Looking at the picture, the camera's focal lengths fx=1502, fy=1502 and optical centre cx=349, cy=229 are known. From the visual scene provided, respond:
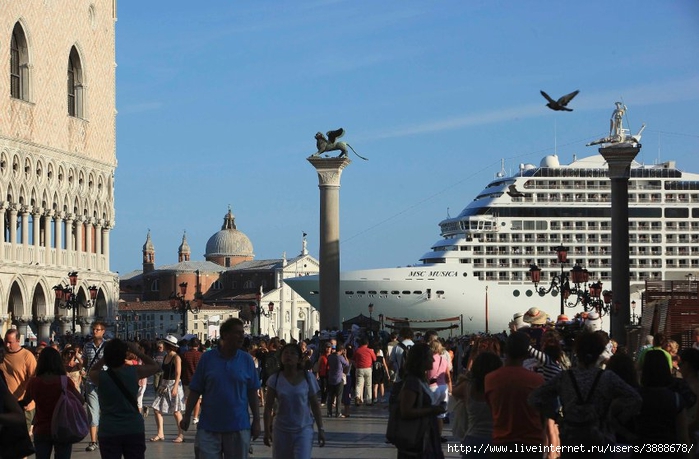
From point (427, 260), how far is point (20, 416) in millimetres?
58260

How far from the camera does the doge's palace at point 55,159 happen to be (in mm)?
45094

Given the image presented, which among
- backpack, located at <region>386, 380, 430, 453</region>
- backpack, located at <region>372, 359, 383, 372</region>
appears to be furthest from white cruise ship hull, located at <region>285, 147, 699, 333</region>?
backpack, located at <region>386, 380, 430, 453</region>

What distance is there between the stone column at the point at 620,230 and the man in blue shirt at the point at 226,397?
23122mm

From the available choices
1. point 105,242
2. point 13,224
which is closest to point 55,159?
point 13,224

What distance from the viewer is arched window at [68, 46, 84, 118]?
5016 cm

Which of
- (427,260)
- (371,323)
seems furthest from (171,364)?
(427,260)

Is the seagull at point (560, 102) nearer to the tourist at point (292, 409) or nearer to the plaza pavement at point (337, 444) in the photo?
the plaza pavement at point (337, 444)

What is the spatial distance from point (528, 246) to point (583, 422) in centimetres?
5736

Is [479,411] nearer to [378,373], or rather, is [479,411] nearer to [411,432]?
[411,432]

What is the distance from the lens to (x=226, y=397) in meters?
8.57

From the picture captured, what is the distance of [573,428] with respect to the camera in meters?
7.11

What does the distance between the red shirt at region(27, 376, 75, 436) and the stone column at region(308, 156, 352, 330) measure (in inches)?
880

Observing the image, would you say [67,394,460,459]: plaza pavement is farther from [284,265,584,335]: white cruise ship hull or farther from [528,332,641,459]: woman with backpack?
[284,265,584,335]: white cruise ship hull

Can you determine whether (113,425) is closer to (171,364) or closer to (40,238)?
(171,364)
